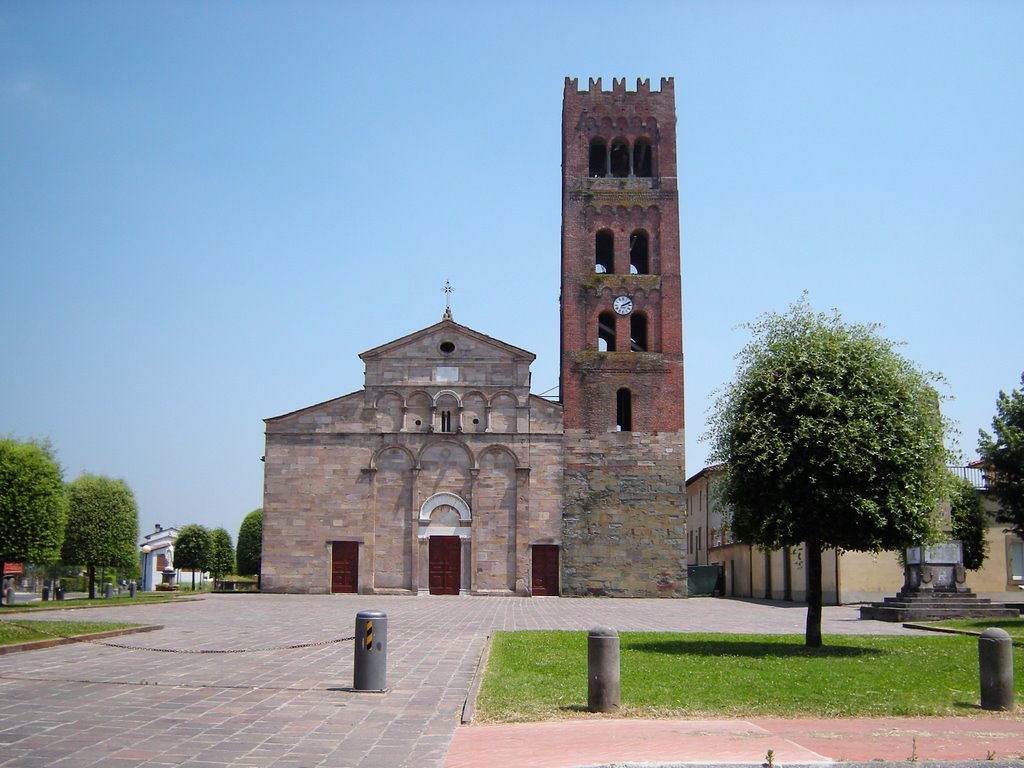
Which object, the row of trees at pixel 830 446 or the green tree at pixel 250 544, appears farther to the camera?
the green tree at pixel 250 544

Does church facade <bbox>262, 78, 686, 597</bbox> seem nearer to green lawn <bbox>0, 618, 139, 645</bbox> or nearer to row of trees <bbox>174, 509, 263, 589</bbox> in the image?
row of trees <bbox>174, 509, 263, 589</bbox>

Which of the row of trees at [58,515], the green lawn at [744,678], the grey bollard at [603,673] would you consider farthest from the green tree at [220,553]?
the grey bollard at [603,673]

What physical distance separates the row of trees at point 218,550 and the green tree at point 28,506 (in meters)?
17.9

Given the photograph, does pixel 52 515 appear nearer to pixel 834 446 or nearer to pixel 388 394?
pixel 388 394

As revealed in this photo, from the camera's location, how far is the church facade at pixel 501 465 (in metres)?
43.6

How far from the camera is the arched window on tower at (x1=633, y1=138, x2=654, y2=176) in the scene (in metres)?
48.2

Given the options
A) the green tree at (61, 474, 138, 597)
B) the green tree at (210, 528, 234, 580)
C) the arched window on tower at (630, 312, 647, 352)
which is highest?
the arched window on tower at (630, 312, 647, 352)

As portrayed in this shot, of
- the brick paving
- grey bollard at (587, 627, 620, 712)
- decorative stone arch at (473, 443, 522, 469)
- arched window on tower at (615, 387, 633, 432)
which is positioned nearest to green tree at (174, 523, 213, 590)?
decorative stone arch at (473, 443, 522, 469)

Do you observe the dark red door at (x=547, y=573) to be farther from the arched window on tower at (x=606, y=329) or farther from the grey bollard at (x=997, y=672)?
the grey bollard at (x=997, y=672)

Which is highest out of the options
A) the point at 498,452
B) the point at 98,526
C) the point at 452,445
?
the point at 452,445

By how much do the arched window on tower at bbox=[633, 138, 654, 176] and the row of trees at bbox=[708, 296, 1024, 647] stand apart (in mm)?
31280

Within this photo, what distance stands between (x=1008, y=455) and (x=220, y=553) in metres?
49.6

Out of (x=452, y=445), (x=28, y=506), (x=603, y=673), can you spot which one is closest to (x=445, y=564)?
(x=452, y=445)

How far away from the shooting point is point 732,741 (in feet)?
29.0
